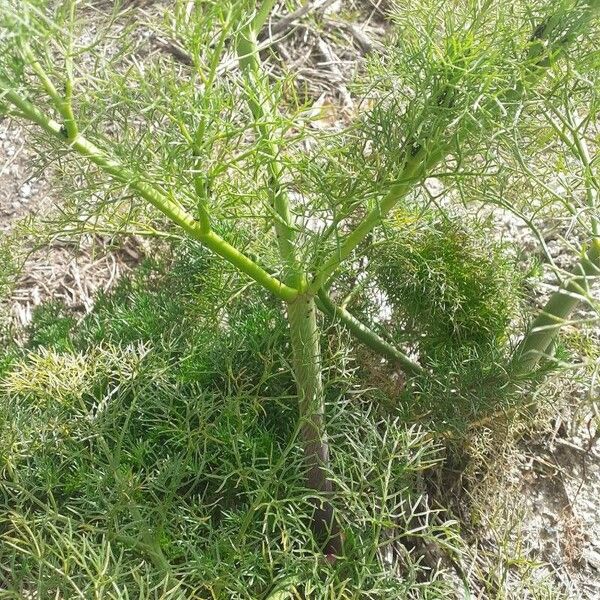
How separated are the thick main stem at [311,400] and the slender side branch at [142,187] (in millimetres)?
34

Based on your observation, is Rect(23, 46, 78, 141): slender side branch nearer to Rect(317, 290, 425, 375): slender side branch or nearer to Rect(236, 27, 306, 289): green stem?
Rect(236, 27, 306, 289): green stem

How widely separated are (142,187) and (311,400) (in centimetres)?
30

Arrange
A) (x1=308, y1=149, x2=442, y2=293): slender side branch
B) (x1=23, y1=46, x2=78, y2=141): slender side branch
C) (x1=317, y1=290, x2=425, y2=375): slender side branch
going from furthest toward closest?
1. (x1=317, y1=290, x2=425, y2=375): slender side branch
2. (x1=308, y1=149, x2=442, y2=293): slender side branch
3. (x1=23, y1=46, x2=78, y2=141): slender side branch

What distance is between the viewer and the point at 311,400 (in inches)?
34.4

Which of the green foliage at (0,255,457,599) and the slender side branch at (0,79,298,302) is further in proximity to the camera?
the green foliage at (0,255,457,599)

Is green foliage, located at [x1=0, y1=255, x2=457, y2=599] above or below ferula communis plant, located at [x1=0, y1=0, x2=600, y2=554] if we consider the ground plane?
below

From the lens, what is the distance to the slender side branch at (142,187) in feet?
2.18

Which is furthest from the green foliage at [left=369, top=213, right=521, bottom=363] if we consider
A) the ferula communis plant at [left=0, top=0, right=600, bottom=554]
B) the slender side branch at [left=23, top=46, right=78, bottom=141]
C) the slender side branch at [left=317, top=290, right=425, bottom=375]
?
the slender side branch at [left=23, top=46, right=78, bottom=141]

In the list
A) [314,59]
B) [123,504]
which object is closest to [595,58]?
[123,504]

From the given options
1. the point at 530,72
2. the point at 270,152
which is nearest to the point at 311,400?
the point at 270,152

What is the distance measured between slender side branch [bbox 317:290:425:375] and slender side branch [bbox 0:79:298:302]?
17 cm

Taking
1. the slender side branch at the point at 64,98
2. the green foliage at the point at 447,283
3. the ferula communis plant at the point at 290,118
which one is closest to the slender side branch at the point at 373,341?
the green foliage at the point at 447,283

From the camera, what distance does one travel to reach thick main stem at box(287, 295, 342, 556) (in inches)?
33.6

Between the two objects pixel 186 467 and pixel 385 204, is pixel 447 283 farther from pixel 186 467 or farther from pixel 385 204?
pixel 186 467
